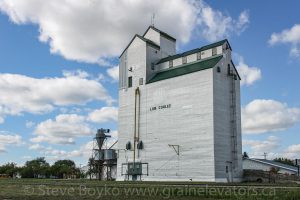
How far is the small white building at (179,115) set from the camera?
53.4 meters

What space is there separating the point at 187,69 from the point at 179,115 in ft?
23.7

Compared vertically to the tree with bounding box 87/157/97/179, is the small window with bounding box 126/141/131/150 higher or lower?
higher

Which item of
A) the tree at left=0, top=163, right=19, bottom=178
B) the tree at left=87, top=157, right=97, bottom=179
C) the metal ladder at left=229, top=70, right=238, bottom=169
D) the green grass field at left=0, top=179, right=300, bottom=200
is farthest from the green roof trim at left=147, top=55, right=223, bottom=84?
the tree at left=0, top=163, right=19, bottom=178

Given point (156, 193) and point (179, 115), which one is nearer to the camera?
point (156, 193)

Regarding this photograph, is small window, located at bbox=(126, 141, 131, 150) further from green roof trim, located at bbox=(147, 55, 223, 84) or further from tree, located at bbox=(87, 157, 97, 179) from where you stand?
tree, located at bbox=(87, 157, 97, 179)

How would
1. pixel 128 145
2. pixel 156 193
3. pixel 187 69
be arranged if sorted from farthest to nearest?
pixel 128 145 → pixel 187 69 → pixel 156 193

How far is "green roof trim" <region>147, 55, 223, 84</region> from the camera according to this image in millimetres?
55744

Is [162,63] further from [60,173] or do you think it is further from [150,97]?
[60,173]

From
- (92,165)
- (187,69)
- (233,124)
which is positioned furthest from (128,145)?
(233,124)

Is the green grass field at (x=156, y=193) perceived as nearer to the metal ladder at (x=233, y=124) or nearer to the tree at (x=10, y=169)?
the metal ladder at (x=233, y=124)

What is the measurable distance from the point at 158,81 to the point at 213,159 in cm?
1615

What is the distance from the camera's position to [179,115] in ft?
185

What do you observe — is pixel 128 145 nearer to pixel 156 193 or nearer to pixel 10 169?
pixel 156 193

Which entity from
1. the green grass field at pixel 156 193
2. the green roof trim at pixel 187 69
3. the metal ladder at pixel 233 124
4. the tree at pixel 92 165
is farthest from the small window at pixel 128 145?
the green grass field at pixel 156 193
